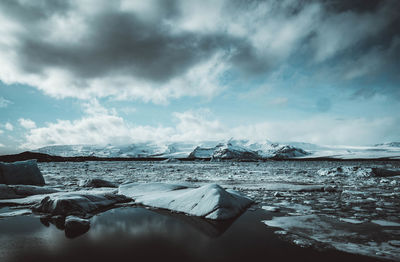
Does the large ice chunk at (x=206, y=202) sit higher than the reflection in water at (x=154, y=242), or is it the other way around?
the large ice chunk at (x=206, y=202)

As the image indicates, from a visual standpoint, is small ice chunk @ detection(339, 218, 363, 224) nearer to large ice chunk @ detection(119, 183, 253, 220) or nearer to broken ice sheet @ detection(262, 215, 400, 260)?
broken ice sheet @ detection(262, 215, 400, 260)

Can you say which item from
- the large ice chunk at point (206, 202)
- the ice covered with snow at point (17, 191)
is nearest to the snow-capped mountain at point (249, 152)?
the ice covered with snow at point (17, 191)

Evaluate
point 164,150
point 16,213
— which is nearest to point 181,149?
point 164,150

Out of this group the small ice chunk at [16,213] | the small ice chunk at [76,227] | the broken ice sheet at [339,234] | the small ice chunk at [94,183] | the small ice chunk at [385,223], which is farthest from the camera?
the small ice chunk at [94,183]

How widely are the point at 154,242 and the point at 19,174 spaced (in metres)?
7.84

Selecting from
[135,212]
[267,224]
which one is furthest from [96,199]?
[267,224]

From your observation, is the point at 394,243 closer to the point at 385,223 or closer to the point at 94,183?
the point at 385,223

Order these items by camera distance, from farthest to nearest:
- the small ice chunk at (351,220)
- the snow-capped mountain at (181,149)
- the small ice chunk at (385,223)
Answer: the snow-capped mountain at (181,149) < the small ice chunk at (351,220) < the small ice chunk at (385,223)

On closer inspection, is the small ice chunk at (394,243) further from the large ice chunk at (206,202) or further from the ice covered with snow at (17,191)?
the ice covered with snow at (17,191)

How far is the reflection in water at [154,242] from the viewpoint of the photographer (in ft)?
6.91

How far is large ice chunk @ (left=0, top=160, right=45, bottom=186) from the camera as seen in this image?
24.8 feet

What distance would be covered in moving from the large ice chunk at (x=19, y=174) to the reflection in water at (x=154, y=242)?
544cm

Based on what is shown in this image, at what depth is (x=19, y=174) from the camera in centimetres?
779

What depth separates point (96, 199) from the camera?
4285 mm
